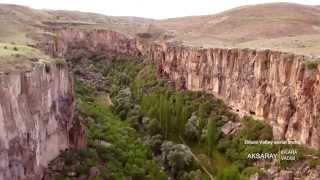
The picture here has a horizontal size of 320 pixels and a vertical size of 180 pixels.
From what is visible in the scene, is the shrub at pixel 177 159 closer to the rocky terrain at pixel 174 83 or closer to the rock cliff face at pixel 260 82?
the rocky terrain at pixel 174 83

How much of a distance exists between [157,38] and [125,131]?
116 feet

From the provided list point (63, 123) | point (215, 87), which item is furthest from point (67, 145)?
point (215, 87)

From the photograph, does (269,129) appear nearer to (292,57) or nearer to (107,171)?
(292,57)

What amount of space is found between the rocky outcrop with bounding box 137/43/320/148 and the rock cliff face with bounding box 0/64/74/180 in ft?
49.2

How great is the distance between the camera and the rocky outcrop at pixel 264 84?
37.2 metres

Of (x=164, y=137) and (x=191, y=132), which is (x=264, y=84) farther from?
(x=164, y=137)

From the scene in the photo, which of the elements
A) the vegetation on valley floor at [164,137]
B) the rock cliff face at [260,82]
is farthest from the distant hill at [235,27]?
the vegetation on valley floor at [164,137]

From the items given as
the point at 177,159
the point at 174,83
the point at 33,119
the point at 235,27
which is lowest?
the point at 177,159

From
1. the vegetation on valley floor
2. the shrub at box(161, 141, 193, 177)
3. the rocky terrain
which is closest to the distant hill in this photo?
the rocky terrain

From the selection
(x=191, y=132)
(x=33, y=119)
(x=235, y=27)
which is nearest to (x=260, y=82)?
(x=191, y=132)

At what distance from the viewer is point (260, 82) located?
145 ft

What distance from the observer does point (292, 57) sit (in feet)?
133

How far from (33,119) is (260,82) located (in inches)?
816

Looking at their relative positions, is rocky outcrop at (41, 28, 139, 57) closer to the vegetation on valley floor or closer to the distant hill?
→ the distant hill
